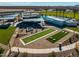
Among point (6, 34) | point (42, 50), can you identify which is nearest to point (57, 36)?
point (42, 50)

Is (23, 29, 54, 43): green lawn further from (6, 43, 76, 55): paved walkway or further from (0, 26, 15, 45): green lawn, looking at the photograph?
(0, 26, 15, 45): green lawn

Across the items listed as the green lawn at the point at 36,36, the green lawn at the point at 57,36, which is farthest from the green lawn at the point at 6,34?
the green lawn at the point at 57,36

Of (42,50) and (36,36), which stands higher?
(36,36)

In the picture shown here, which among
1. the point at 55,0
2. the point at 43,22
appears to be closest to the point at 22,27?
the point at 43,22

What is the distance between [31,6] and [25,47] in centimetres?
96

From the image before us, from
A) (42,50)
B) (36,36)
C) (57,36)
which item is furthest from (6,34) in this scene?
(57,36)

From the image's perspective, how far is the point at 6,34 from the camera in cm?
374

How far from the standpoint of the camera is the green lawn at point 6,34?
12.1 feet

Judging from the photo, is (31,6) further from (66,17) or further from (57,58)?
(57,58)

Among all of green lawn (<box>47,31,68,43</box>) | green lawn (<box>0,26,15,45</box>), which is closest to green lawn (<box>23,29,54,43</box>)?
green lawn (<box>47,31,68,43</box>)

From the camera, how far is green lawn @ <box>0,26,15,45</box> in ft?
12.1

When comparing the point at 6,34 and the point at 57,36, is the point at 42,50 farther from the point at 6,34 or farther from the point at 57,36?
the point at 6,34

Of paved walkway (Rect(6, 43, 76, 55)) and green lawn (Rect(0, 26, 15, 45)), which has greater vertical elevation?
green lawn (Rect(0, 26, 15, 45))

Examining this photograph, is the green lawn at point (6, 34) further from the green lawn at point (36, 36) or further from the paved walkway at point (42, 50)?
the green lawn at point (36, 36)
